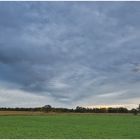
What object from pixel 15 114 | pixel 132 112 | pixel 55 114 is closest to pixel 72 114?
pixel 55 114

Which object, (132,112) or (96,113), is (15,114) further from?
(132,112)

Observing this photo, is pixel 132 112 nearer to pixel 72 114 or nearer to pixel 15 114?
pixel 72 114

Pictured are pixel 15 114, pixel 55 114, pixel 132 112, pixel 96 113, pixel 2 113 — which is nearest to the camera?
pixel 2 113

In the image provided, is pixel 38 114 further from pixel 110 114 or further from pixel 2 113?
pixel 110 114

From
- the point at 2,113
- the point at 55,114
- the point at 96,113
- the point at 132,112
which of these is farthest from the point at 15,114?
the point at 132,112

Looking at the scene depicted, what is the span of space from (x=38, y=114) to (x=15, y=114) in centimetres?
619

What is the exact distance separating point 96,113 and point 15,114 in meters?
21.9

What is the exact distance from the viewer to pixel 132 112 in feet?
350

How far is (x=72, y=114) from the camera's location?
82750 mm

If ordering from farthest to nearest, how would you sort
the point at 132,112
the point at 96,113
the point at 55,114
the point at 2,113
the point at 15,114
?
the point at 132,112 → the point at 96,113 → the point at 55,114 → the point at 15,114 → the point at 2,113

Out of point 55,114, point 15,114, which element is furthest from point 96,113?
point 15,114

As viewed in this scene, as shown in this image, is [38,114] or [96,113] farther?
[96,113]

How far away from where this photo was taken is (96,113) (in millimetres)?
86562

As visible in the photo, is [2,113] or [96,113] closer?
[2,113]
